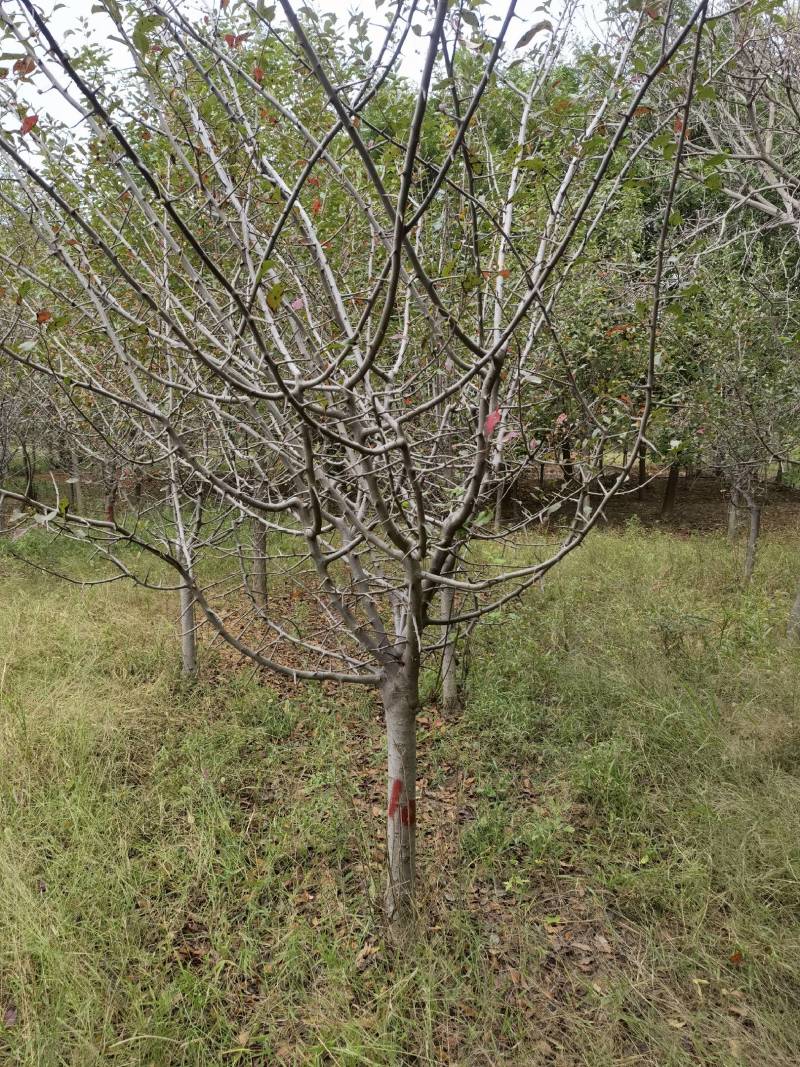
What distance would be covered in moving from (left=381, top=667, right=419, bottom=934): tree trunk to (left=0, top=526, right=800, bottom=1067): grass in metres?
0.18

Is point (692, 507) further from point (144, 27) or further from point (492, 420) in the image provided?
point (144, 27)

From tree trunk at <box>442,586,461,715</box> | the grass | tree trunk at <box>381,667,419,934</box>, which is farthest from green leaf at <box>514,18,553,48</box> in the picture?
tree trunk at <box>442,586,461,715</box>

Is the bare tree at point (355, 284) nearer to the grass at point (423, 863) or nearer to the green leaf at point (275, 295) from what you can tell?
the green leaf at point (275, 295)

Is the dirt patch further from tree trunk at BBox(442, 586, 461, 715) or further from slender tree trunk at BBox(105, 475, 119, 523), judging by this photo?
slender tree trunk at BBox(105, 475, 119, 523)

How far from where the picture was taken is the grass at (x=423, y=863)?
2.38m

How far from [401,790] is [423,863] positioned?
35.0 inches

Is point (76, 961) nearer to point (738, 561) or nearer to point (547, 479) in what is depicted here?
point (738, 561)

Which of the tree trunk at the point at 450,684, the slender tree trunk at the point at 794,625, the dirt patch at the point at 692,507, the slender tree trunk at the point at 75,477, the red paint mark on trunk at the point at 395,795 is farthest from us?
the dirt patch at the point at 692,507

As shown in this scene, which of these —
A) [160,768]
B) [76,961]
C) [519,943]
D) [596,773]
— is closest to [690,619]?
[596,773]

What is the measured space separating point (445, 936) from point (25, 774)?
2.58 m

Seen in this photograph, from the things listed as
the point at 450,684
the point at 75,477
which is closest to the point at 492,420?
the point at 450,684

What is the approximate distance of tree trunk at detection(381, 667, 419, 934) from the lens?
8.04 ft

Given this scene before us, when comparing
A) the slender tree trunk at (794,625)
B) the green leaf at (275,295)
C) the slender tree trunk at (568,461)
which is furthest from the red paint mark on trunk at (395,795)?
the slender tree trunk at (794,625)

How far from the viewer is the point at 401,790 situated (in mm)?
2568
